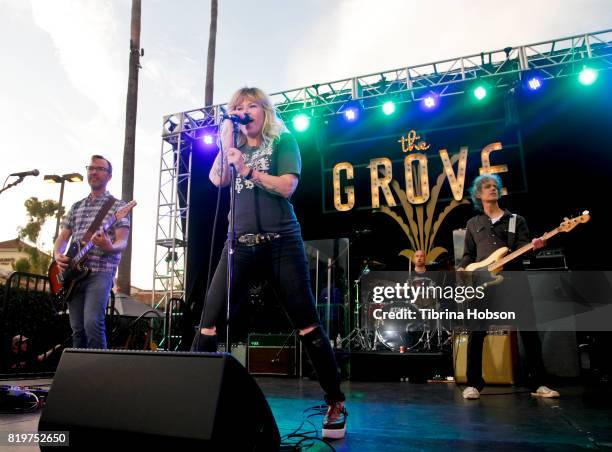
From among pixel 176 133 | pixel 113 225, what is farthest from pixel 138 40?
pixel 113 225

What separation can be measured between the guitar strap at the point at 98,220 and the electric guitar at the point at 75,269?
6 cm

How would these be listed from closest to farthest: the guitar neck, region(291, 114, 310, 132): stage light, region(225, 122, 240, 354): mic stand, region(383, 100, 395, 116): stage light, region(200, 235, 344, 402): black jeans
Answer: region(225, 122, 240, 354): mic stand < region(200, 235, 344, 402): black jeans < the guitar neck < region(383, 100, 395, 116): stage light < region(291, 114, 310, 132): stage light

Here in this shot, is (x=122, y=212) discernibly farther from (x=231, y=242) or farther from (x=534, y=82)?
(x=534, y=82)

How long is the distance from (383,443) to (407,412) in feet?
4.03

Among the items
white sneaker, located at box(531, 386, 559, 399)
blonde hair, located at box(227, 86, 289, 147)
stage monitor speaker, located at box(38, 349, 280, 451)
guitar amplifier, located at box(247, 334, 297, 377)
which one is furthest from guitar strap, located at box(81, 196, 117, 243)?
white sneaker, located at box(531, 386, 559, 399)

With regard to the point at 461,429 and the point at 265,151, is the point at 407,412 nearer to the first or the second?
the point at 461,429

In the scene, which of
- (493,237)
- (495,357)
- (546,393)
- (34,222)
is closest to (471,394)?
(546,393)

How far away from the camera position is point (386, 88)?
8.86 m

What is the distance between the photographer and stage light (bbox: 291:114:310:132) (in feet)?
30.9

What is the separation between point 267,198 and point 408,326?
537 cm

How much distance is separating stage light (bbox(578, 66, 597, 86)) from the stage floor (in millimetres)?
5441

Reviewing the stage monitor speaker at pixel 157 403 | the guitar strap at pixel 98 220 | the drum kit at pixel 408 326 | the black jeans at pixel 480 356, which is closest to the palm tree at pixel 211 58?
the drum kit at pixel 408 326

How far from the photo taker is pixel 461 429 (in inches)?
103

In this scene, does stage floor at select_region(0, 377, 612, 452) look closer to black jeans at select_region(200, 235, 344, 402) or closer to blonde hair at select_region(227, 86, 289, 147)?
black jeans at select_region(200, 235, 344, 402)
